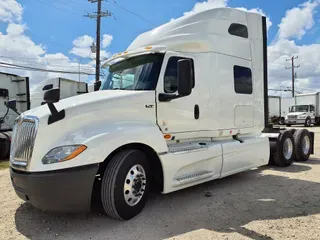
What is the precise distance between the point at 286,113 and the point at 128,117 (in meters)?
31.5

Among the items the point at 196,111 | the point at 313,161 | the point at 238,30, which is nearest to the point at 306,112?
the point at 313,161

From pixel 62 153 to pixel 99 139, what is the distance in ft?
1.58

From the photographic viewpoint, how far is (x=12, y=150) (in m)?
4.14

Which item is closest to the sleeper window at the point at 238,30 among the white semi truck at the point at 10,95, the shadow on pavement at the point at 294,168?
the shadow on pavement at the point at 294,168

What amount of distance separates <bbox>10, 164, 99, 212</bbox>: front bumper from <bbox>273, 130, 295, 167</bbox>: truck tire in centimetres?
579

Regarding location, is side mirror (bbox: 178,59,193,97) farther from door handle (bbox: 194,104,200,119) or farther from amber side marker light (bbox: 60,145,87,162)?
amber side marker light (bbox: 60,145,87,162)

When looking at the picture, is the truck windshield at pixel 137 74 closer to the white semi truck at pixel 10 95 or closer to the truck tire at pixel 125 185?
the truck tire at pixel 125 185

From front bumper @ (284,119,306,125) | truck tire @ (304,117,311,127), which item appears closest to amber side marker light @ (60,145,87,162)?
front bumper @ (284,119,306,125)

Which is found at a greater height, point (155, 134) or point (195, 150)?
point (155, 134)

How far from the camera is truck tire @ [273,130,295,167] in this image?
800 centimetres

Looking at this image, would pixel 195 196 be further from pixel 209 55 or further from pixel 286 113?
pixel 286 113

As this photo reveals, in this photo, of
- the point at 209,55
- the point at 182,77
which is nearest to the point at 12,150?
the point at 182,77

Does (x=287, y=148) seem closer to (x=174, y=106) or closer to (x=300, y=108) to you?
(x=174, y=106)

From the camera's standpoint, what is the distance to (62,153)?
3.67 meters
